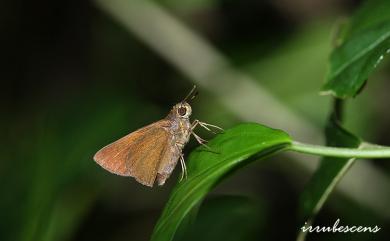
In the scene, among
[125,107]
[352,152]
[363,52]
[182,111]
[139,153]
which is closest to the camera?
[352,152]

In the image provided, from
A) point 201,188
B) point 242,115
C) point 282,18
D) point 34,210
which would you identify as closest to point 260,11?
point 282,18

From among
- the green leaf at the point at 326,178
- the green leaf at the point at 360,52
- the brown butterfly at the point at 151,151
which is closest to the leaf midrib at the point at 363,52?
the green leaf at the point at 360,52

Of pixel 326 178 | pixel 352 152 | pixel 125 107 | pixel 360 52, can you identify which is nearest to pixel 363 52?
pixel 360 52

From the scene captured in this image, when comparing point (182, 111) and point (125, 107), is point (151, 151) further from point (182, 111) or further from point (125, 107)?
point (125, 107)

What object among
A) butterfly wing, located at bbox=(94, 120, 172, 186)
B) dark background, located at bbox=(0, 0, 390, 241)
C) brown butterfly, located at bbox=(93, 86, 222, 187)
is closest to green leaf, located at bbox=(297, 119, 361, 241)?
dark background, located at bbox=(0, 0, 390, 241)

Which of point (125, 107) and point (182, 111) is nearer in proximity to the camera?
point (182, 111)

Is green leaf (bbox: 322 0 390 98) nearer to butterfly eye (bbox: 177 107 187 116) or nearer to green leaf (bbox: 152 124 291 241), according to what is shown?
green leaf (bbox: 152 124 291 241)

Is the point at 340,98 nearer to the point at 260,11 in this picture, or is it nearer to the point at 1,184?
the point at 1,184

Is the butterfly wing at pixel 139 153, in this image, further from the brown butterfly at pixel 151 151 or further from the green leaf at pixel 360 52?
the green leaf at pixel 360 52

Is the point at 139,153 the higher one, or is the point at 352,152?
the point at 352,152
